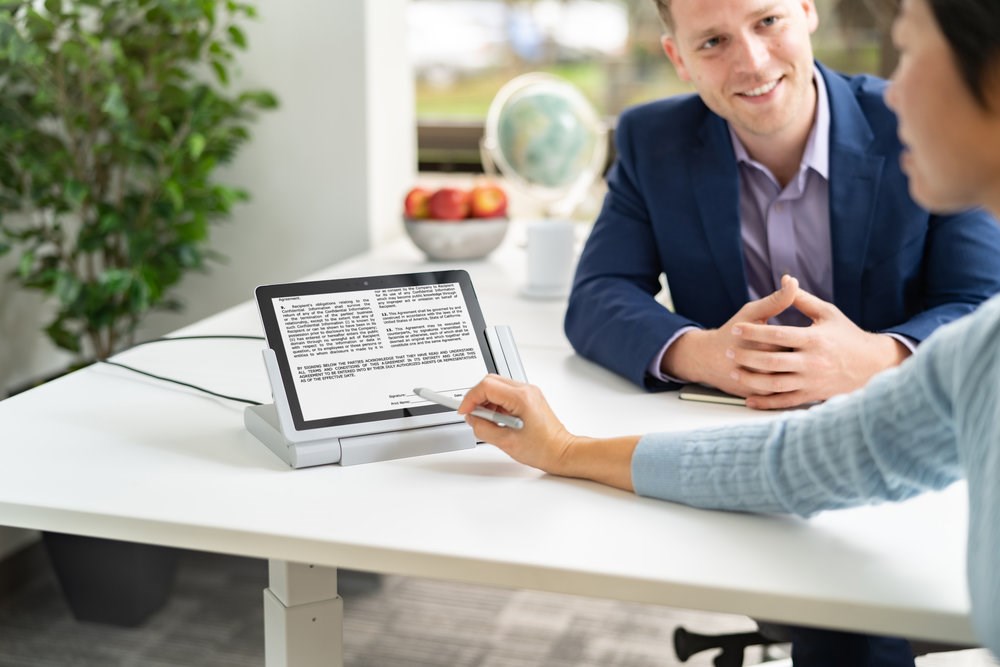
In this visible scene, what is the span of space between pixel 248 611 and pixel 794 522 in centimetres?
164

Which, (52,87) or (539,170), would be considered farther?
(539,170)

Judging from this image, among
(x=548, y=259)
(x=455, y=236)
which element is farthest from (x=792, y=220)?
(x=455, y=236)

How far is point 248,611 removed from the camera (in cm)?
239

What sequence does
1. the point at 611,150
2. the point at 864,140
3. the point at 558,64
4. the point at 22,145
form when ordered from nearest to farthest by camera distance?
the point at 864,140, the point at 22,145, the point at 611,150, the point at 558,64

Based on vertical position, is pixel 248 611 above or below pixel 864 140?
below

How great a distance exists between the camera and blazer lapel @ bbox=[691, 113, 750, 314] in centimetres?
163

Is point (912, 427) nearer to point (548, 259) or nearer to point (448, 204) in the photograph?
point (548, 259)

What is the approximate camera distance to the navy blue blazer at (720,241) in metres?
1.51

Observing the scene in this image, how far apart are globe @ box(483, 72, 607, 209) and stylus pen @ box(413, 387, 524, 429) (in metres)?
1.46

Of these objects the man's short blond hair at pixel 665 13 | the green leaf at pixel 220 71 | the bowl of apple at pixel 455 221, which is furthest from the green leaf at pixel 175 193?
the man's short blond hair at pixel 665 13

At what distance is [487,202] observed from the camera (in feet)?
7.72

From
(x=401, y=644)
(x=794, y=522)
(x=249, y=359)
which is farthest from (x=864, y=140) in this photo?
(x=401, y=644)

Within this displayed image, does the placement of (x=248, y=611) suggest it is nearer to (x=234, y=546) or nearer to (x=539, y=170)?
(x=539, y=170)

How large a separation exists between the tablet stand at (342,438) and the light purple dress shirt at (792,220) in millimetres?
560
